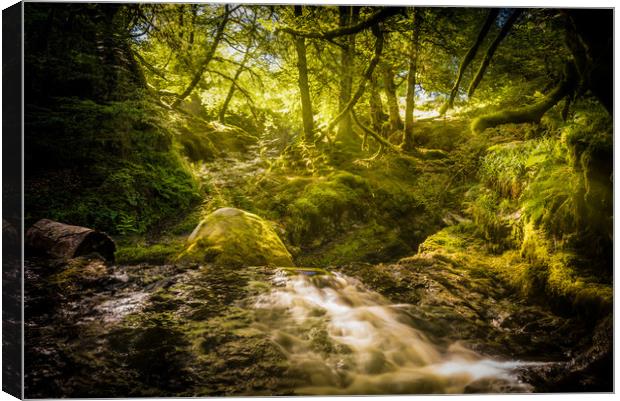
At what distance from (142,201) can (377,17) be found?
3.65m

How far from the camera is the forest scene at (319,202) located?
9.82 feet

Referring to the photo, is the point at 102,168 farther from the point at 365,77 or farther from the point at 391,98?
the point at 391,98

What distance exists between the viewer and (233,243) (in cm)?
405

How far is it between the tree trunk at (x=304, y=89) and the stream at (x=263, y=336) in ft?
7.74

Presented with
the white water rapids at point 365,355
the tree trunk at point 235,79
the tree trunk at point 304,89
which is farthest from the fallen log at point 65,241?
the tree trunk at point 304,89

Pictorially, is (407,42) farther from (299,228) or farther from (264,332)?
(264,332)

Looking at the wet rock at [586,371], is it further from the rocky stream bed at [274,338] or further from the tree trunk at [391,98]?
the tree trunk at [391,98]

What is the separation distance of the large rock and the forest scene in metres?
0.03

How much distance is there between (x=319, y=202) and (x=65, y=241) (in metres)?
3.04

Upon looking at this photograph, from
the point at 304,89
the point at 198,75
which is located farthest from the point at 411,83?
the point at 198,75

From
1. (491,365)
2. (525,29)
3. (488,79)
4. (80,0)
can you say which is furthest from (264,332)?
(525,29)

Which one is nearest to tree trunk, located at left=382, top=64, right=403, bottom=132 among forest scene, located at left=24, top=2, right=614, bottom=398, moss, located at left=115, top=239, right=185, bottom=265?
forest scene, located at left=24, top=2, right=614, bottom=398

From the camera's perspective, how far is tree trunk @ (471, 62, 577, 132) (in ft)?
10.9

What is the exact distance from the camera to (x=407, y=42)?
439 centimetres
